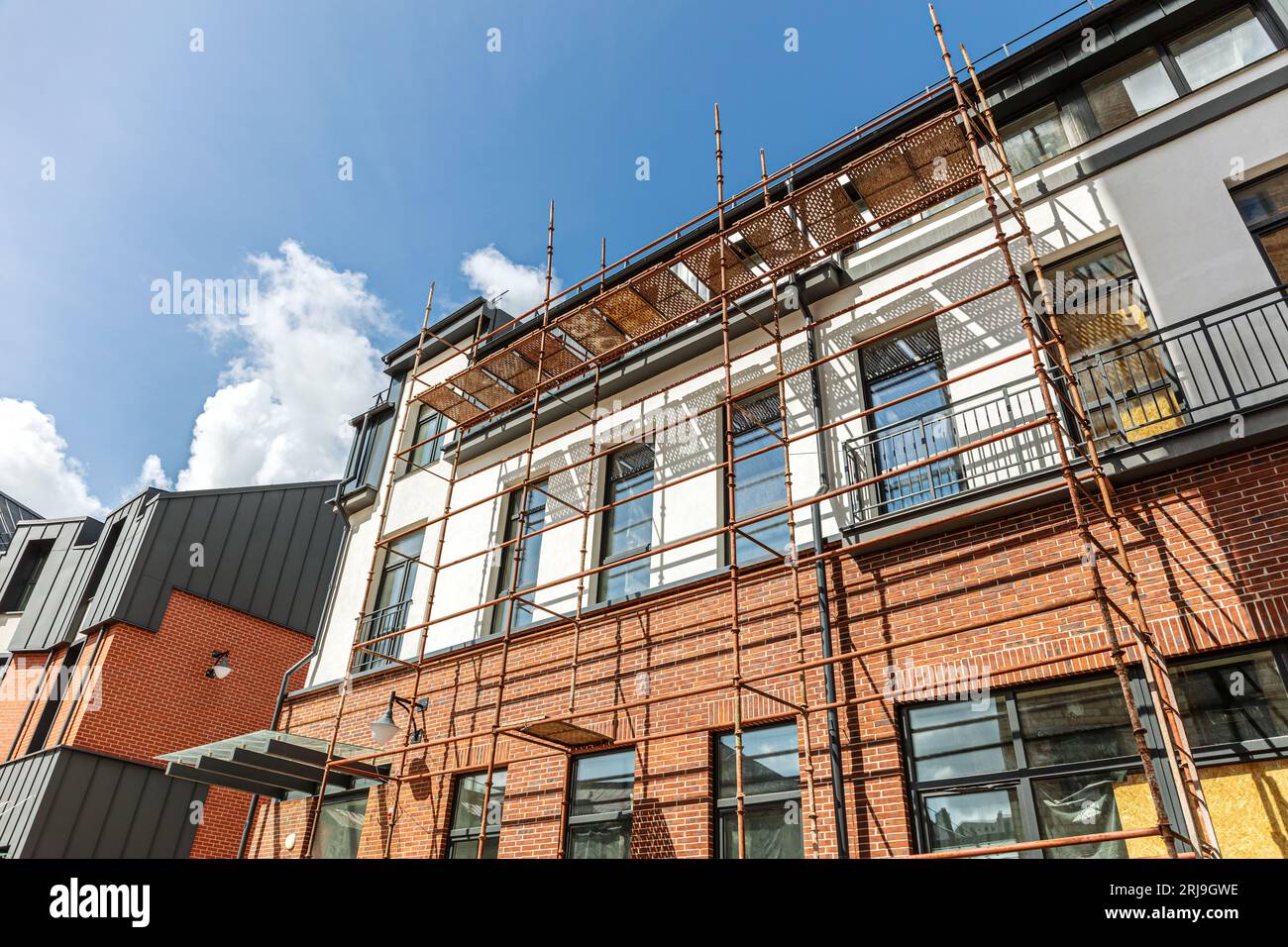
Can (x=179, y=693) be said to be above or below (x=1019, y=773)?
above

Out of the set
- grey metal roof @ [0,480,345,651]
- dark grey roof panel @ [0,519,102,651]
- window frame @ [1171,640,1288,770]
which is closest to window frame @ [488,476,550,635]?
window frame @ [1171,640,1288,770]

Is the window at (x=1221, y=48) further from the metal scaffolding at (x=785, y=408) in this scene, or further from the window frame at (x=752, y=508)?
the window frame at (x=752, y=508)

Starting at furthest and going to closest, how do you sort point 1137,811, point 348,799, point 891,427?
point 348,799
point 891,427
point 1137,811

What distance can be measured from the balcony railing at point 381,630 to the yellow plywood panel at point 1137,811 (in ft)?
34.9

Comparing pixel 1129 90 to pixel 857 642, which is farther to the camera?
pixel 1129 90

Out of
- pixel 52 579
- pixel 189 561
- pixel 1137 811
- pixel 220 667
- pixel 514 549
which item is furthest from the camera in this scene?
pixel 52 579

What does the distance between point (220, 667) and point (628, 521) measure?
37.2 ft

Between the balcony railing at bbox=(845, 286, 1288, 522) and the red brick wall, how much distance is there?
0.66 meters

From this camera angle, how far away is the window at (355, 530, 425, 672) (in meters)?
13.9

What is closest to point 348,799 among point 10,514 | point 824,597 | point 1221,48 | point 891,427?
point 824,597

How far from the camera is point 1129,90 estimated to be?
10.2m

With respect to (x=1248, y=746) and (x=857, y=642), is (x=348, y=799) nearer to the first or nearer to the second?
(x=857, y=642)

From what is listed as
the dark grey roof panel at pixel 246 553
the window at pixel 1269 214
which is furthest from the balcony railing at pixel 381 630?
the window at pixel 1269 214
